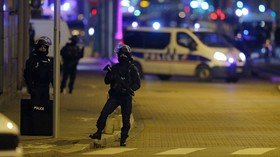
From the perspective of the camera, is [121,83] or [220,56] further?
[220,56]

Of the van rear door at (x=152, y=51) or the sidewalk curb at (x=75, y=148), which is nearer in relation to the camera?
the sidewalk curb at (x=75, y=148)

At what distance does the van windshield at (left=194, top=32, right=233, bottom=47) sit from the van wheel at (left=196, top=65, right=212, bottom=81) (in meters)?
0.91

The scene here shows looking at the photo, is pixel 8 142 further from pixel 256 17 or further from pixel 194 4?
pixel 194 4

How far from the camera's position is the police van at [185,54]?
3181cm

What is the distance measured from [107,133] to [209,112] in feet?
18.4

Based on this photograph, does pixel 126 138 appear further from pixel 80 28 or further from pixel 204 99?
pixel 80 28

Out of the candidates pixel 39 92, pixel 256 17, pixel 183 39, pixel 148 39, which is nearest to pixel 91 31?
pixel 256 17

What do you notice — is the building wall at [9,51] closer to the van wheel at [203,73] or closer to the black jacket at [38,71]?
the black jacket at [38,71]

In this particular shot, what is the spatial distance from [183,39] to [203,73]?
156cm

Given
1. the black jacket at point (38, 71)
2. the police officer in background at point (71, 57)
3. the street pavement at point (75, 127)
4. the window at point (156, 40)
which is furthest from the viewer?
the window at point (156, 40)

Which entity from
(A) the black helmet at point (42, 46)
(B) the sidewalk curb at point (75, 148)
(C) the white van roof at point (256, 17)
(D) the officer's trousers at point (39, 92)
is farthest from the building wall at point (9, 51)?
(C) the white van roof at point (256, 17)

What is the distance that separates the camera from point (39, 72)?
51.0ft

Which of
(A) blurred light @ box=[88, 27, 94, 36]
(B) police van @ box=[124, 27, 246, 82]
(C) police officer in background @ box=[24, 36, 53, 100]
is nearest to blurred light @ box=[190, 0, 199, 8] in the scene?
(A) blurred light @ box=[88, 27, 94, 36]

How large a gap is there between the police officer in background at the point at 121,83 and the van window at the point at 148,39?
1799cm
